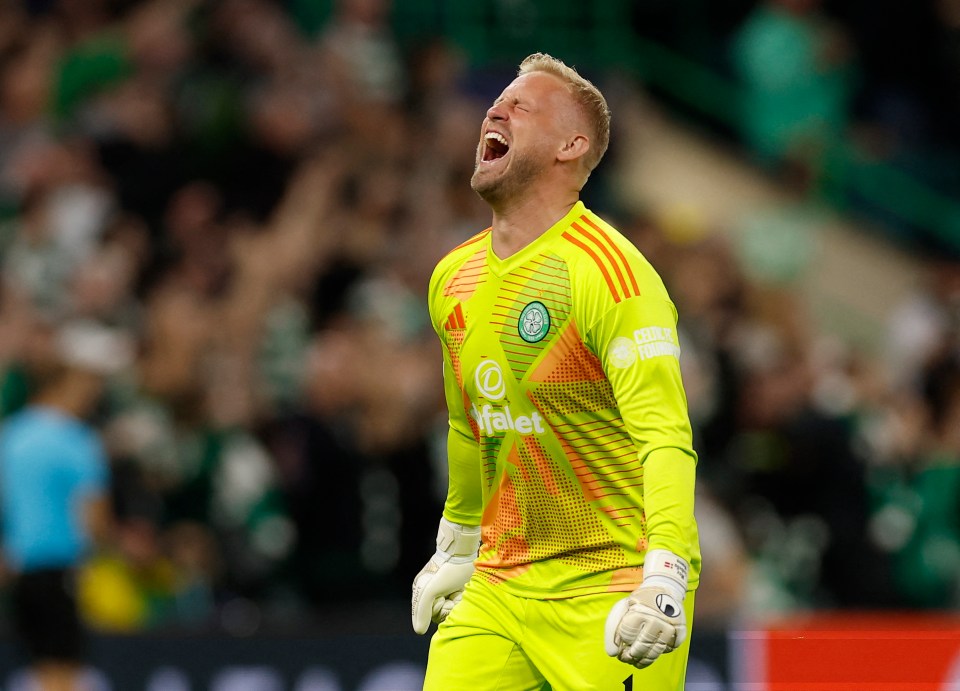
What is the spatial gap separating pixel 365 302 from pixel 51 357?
2450 mm

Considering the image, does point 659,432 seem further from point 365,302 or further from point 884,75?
point 884,75

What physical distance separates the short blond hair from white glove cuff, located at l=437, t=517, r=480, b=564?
1.13 metres

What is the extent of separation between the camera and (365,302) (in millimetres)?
10742

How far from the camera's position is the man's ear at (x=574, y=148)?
15.6 ft

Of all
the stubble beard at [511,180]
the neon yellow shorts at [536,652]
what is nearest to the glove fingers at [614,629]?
the neon yellow shorts at [536,652]

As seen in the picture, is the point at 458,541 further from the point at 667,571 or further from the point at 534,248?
the point at 667,571

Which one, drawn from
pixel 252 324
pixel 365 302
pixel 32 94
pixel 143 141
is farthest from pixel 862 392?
pixel 32 94

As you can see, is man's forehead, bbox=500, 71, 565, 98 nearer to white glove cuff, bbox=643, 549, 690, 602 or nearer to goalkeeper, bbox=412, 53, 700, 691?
goalkeeper, bbox=412, 53, 700, 691

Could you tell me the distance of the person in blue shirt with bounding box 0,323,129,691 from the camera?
8.53 metres

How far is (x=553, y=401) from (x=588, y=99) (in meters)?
0.87

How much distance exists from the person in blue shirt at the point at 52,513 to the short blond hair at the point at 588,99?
14.9 ft

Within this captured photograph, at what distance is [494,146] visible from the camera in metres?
4.79

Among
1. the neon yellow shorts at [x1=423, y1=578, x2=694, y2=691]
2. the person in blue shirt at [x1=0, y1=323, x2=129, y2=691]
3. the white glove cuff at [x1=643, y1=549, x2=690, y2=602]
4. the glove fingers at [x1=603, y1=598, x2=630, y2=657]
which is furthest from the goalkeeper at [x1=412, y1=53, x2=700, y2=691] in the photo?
the person in blue shirt at [x1=0, y1=323, x2=129, y2=691]

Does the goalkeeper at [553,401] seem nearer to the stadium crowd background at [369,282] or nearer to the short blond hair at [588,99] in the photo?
the short blond hair at [588,99]
